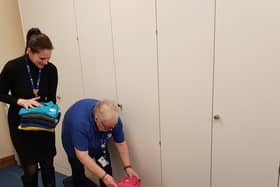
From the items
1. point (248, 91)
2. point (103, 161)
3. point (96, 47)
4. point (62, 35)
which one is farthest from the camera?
point (62, 35)

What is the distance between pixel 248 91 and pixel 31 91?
1.38 m

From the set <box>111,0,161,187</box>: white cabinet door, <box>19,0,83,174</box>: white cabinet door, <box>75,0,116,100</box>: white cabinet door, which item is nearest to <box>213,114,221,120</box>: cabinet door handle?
<box>111,0,161,187</box>: white cabinet door

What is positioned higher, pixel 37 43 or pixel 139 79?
pixel 37 43

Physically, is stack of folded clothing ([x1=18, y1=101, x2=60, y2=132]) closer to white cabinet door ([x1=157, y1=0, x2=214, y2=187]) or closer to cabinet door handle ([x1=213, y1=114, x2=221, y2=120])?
white cabinet door ([x1=157, y1=0, x2=214, y2=187])

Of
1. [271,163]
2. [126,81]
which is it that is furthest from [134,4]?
[271,163]

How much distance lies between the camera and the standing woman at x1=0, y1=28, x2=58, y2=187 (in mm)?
1829

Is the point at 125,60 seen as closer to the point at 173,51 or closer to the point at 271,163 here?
the point at 173,51

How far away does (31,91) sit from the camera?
193cm

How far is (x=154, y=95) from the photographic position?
6.61 feet

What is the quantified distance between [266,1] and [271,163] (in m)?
0.88

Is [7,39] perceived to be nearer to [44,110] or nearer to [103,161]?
[44,110]

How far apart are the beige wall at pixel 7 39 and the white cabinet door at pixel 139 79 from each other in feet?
5.06

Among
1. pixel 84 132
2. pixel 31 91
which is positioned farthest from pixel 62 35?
pixel 84 132

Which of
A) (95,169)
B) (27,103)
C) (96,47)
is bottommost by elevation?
(95,169)
